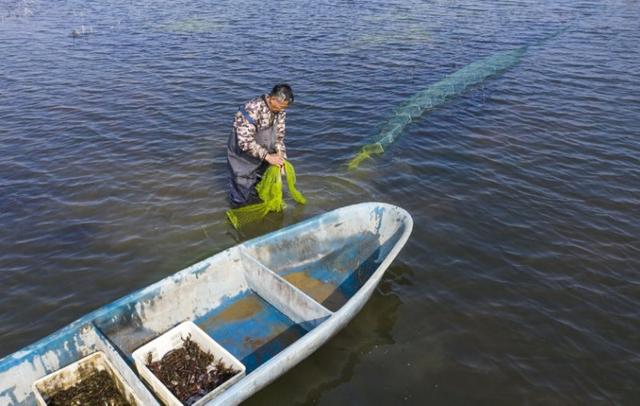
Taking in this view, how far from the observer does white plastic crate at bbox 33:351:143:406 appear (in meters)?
5.21

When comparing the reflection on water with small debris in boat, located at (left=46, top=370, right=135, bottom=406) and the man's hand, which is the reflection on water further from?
small debris in boat, located at (left=46, top=370, right=135, bottom=406)

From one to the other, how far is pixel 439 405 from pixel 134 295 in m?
3.93

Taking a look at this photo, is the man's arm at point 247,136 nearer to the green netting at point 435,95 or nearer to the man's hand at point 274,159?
the man's hand at point 274,159

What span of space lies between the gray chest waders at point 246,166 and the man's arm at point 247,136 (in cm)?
6

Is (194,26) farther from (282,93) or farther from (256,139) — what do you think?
(282,93)

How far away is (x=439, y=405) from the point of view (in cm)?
568

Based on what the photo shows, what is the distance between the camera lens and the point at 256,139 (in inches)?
320

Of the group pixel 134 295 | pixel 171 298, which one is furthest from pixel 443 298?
pixel 134 295

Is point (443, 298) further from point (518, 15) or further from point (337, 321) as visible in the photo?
point (518, 15)

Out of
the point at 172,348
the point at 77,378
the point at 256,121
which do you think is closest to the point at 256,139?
the point at 256,121

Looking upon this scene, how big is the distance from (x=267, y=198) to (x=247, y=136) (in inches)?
51.7

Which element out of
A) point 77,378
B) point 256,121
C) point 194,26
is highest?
point 194,26

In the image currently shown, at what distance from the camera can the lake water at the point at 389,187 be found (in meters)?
6.35

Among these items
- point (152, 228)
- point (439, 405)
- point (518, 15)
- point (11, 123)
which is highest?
point (518, 15)
